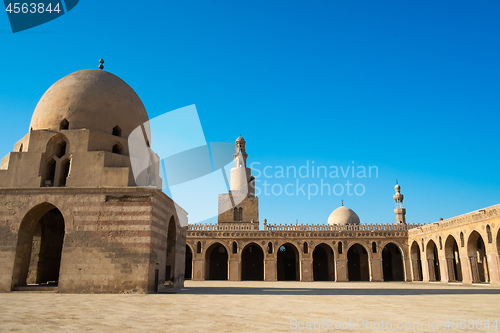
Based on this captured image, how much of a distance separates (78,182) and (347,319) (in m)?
10.0

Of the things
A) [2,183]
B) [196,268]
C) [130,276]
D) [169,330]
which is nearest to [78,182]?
[2,183]

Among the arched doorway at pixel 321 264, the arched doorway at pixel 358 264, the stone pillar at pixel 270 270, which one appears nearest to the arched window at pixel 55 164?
the stone pillar at pixel 270 270

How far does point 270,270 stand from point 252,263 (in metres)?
4.23

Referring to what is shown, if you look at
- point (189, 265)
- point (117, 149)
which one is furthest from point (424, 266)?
point (117, 149)

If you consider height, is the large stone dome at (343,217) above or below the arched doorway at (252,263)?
above

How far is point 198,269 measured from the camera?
100 ft

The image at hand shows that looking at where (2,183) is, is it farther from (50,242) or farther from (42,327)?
(42,327)

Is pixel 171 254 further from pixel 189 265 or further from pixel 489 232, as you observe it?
pixel 189 265

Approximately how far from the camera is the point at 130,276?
11.9 metres

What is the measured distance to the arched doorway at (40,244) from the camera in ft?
41.6

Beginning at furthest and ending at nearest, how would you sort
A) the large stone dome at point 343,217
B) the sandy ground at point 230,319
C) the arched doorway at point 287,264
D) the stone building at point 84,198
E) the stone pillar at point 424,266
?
the arched doorway at point 287,264 → the large stone dome at point 343,217 → the stone pillar at point 424,266 → the stone building at point 84,198 → the sandy ground at point 230,319

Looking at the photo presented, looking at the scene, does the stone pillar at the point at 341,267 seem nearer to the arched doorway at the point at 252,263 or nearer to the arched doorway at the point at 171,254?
the arched doorway at the point at 252,263

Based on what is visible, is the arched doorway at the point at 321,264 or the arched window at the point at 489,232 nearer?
the arched window at the point at 489,232

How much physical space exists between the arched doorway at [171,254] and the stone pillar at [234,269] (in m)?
15.0
